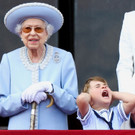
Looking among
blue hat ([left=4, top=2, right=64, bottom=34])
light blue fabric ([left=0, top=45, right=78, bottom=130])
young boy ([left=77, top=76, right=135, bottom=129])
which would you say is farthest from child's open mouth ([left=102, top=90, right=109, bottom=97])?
blue hat ([left=4, top=2, right=64, bottom=34])

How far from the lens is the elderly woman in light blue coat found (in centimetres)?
339

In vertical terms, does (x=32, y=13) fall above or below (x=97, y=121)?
above

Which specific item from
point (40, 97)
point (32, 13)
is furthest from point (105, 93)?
point (32, 13)

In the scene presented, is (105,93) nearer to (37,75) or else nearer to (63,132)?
(37,75)

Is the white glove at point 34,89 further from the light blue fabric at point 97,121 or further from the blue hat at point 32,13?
the blue hat at point 32,13

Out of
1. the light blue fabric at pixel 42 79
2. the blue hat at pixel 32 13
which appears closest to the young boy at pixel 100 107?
the light blue fabric at pixel 42 79

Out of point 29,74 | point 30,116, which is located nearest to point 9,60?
point 29,74

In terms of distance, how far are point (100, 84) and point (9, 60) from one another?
0.59m

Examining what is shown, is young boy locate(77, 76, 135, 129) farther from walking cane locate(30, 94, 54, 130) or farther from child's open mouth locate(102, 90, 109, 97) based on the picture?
walking cane locate(30, 94, 54, 130)

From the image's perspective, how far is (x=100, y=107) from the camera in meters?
3.41

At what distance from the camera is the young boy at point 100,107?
11.0 feet

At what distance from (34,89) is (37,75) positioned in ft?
0.68

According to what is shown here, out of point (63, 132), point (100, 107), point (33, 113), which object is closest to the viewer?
point (63, 132)

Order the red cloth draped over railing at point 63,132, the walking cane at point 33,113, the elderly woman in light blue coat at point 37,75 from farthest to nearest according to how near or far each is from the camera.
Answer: the elderly woman in light blue coat at point 37,75
the walking cane at point 33,113
the red cloth draped over railing at point 63,132
